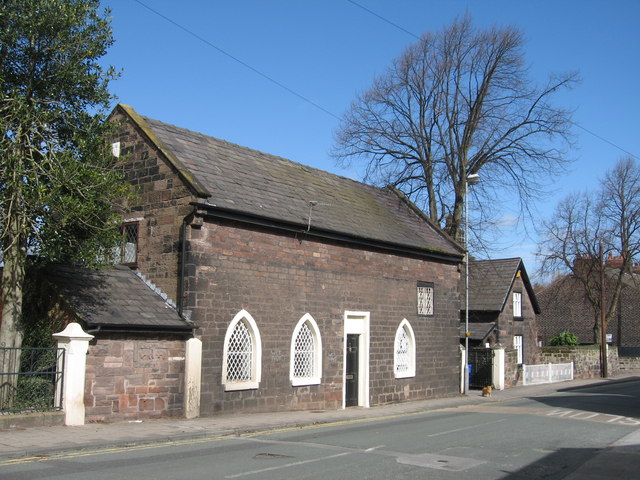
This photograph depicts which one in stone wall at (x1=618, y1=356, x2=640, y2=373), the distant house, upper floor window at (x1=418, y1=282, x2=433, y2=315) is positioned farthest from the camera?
the distant house

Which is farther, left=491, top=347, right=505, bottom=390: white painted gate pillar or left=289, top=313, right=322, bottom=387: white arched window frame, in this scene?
left=491, top=347, right=505, bottom=390: white painted gate pillar

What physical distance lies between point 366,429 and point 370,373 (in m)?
5.70

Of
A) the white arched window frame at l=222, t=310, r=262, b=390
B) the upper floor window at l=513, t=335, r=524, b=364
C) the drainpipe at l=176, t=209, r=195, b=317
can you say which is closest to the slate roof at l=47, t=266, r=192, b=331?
the drainpipe at l=176, t=209, r=195, b=317

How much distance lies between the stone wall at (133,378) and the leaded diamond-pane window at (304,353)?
3.96 meters

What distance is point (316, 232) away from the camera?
1831cm

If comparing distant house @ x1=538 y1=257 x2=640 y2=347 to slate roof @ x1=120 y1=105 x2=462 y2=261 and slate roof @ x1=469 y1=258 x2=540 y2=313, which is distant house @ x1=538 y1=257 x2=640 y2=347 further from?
slate roof @ x1=120 y1=105 x2=462 y2=261

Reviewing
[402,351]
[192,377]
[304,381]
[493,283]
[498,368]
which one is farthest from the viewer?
[493,283]

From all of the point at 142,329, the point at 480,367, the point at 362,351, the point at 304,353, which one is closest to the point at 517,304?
the point at 480,367

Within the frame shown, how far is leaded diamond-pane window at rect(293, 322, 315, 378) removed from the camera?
1775 cm

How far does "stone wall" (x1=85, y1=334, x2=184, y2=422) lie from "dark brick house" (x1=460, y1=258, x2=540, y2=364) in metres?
19.1

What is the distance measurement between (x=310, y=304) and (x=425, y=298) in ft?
20.5

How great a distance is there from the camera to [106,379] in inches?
523

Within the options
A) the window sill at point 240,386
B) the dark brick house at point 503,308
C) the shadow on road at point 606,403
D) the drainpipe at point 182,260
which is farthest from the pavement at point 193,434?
the dark brick house at point 503,308

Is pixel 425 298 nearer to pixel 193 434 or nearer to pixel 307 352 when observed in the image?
pixel 307 352
